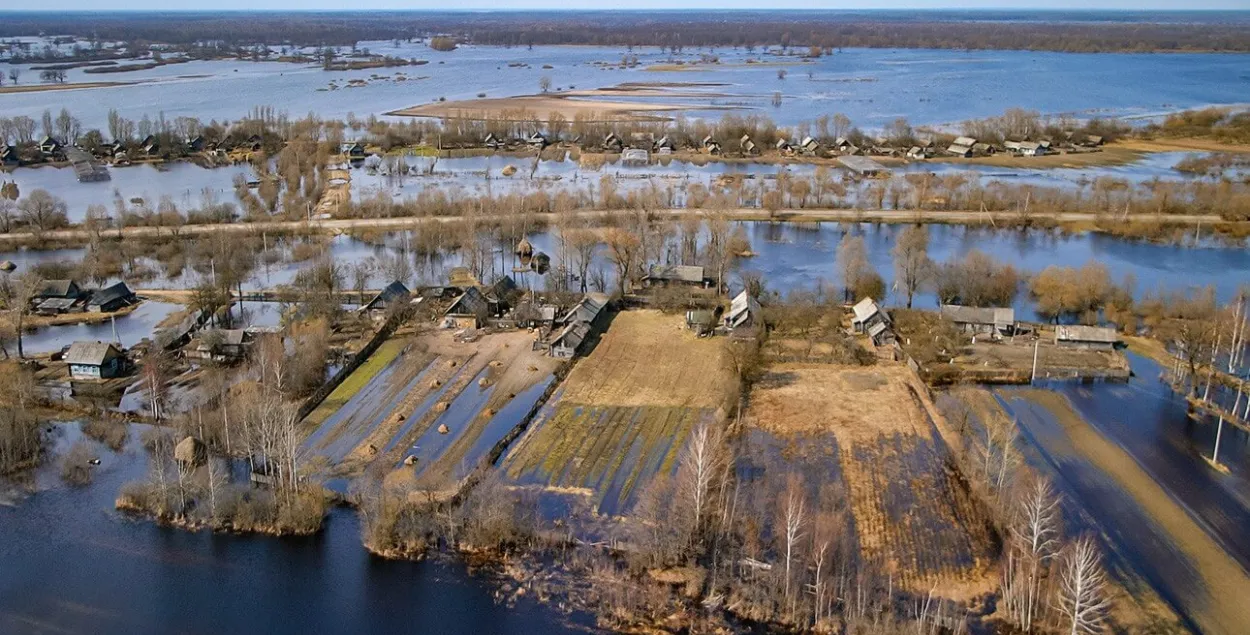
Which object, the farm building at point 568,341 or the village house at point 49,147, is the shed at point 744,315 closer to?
the farm building at point 568,341

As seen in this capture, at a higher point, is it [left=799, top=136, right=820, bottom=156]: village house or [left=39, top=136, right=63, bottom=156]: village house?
[left=799, top=136, right=820, bottom=156]: village house

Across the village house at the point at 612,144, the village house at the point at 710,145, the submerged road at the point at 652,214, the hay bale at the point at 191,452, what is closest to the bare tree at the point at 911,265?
the submerged road at the point at 652,214

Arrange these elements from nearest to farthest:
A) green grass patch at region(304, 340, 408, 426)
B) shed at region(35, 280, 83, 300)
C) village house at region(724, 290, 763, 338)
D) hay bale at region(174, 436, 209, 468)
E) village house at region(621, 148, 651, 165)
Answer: hay bale at region(174, 436, 209, 468) < green grass patch at region(304, 340, 408, 426) < village house at region(724, 290, 763, 338) < shed at region(35, 280, 83, 300) < village house at region(621, 148, 651, 165)

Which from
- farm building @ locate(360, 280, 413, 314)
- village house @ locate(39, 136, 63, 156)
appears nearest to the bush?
farm building @ locate(360, 280, 413, 314)

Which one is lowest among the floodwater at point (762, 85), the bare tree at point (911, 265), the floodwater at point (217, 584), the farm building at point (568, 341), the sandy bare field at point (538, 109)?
the floodwater at point (217, 584)

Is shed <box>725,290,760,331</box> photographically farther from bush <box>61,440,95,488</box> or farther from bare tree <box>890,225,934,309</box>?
bush <box>61,440,95,488</box>
